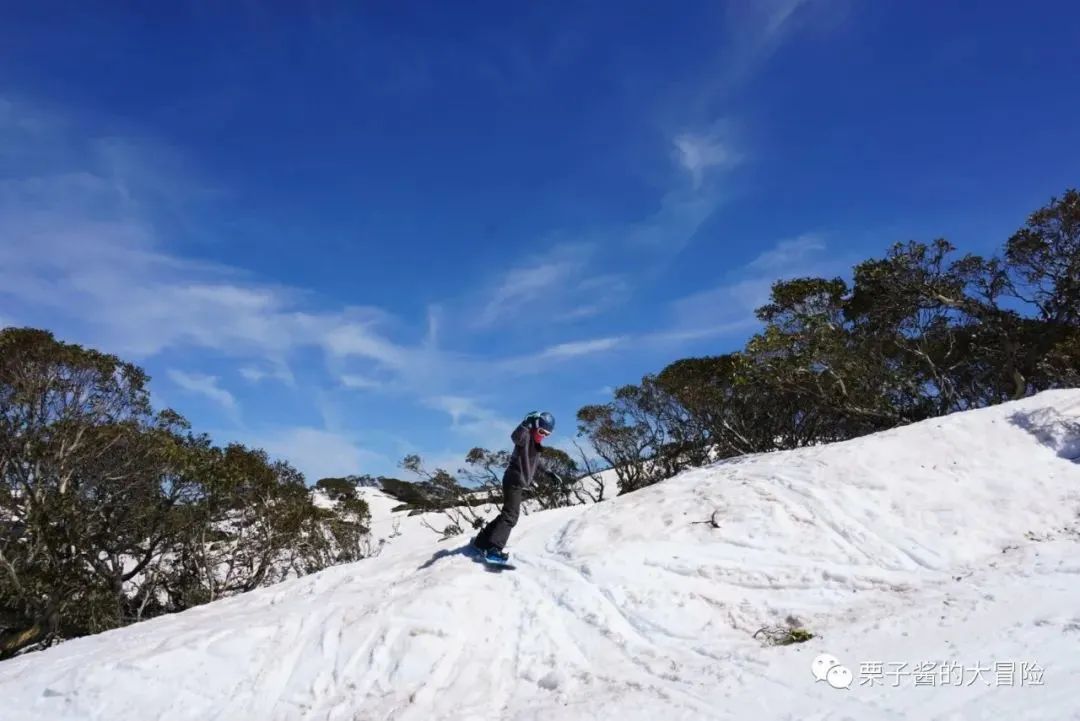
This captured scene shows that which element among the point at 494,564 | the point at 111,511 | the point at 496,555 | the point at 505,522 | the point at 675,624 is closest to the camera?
the point at 675,624

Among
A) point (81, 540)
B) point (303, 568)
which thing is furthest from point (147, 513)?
point (303, 568)

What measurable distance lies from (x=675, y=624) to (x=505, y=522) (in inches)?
88.6

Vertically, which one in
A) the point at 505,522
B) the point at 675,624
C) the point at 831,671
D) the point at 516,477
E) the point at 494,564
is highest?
the point at 516,477

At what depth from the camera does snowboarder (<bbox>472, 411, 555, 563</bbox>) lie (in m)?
7.43

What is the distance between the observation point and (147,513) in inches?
627

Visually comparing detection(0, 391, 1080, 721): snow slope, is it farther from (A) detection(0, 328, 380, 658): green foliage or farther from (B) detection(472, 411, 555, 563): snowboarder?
(A) detection(0, 328, 380, 658): green foliage

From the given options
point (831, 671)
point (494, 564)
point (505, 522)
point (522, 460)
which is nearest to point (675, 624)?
point (831, 671)

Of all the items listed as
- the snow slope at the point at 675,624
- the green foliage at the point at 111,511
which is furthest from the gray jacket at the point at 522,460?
the green foliage at the point at 111,511

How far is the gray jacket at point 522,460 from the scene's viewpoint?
7586 millimetres

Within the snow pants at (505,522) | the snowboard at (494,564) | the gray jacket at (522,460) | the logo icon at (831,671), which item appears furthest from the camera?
the gray jacket at (522,460)

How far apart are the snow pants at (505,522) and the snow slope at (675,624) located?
0.33 metres

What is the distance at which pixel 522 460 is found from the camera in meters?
7.62

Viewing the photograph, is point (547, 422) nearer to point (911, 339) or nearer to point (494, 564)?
point (494, 564)

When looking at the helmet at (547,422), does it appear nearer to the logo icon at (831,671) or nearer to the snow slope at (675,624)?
the snow slope at (675,624)
